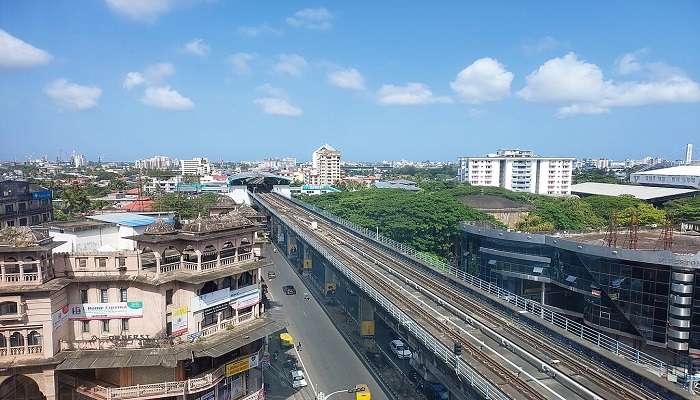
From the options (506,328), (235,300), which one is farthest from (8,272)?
(506,328)

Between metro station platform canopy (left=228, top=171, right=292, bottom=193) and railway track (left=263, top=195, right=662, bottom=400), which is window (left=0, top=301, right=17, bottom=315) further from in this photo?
metro station platform canopy (left=228, top=171, right=292, bottom=193)

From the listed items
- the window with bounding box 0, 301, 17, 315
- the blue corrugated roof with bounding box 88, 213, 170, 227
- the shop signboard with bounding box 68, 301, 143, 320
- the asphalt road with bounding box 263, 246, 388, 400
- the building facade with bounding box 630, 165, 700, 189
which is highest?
the building facade with bounding box 630, 165, 700, 189

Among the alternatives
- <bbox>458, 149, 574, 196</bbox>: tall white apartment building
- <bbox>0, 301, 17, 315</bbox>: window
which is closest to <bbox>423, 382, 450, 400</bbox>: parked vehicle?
<bbox>0, 301, 17, 315</bbox>: window

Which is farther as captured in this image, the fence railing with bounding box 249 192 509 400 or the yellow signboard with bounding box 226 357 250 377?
the yellow signboard with bounding box 226 357 250 377

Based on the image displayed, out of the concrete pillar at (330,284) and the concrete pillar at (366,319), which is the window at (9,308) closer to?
the concrete pillar at (366,319)

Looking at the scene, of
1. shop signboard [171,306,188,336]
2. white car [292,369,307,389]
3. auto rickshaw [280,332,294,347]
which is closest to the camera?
shop signboard [171,306,188,336]

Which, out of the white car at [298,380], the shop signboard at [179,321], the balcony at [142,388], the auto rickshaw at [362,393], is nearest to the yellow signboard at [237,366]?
the balcony at [142,388]

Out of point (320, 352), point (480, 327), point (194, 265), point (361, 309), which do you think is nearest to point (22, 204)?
point (320, 352)
